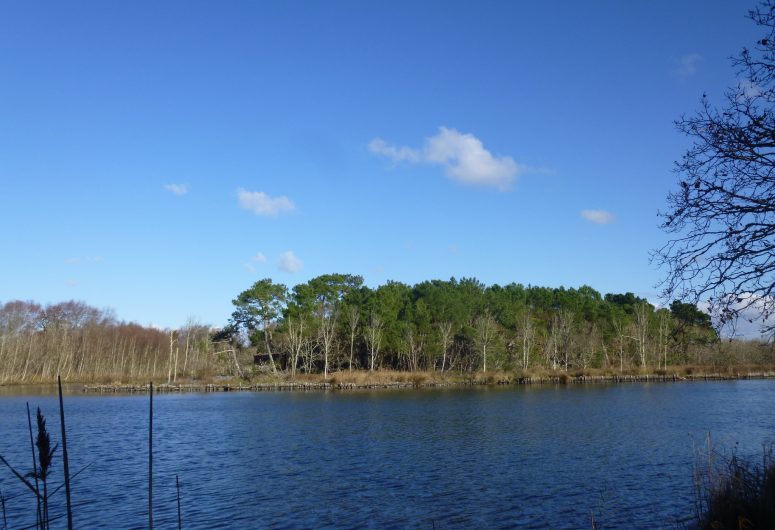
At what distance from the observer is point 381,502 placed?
17688mm

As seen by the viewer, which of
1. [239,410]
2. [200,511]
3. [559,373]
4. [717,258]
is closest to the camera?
[717,258]

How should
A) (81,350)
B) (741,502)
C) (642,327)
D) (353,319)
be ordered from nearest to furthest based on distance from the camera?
(741,502) → (353,319) → (642,327) → (81,350)

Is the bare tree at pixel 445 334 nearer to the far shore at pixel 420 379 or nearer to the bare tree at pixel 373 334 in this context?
the far shore at pixel 420 379

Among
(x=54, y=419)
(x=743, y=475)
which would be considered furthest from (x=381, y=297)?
(x=743, y=475)

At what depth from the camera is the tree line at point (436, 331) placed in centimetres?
7738

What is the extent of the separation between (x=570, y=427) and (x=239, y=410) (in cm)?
2603

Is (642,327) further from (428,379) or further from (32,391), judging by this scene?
(32,391)

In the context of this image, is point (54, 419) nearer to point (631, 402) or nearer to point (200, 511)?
point (200, 511)

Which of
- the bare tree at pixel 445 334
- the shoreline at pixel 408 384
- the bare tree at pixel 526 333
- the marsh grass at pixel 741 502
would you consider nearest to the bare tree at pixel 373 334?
the shoreline at pixel 408 384

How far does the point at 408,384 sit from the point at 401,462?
48.0 m

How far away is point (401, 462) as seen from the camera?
77.7 feet

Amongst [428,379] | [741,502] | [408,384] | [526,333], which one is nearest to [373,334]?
[408,384]

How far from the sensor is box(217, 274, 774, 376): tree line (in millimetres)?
77375

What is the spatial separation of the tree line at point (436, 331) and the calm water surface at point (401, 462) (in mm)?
32134
